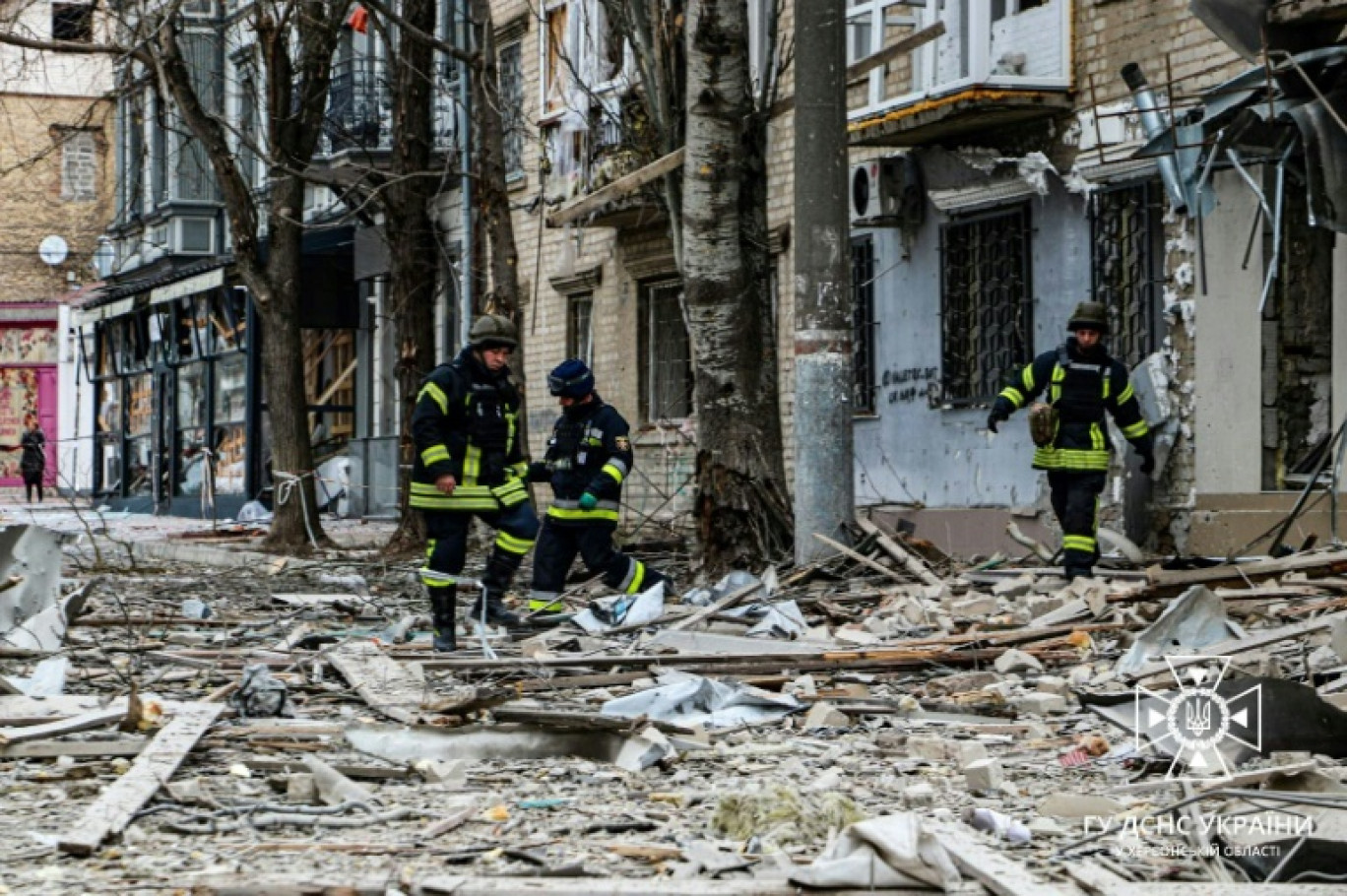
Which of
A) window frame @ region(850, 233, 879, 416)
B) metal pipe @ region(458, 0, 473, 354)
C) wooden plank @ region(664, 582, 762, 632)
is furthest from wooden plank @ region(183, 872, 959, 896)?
metal pipe @ region(458, 0, 473, 354)

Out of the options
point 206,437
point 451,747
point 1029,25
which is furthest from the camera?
point 206,437

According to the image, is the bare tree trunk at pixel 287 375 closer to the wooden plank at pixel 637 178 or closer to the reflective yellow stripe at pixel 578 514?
the wooden plank at pixel 637 178

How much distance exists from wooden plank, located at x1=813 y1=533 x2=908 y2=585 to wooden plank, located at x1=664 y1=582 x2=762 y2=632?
1083 mm

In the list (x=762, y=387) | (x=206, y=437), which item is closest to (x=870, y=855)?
(x=762, y=387)

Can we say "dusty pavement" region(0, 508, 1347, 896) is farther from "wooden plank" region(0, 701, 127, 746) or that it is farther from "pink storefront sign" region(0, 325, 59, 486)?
"pink storefront sign" region(0, 325, 59, 486)

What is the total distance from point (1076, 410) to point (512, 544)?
3.82m

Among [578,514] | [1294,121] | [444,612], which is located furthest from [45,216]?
[1294,121]

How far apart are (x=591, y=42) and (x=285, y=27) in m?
3.48

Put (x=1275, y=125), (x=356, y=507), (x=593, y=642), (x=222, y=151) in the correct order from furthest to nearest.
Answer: (x=356, y=507) < (x=222, y=151) < (x=1275, y=125) < (x=593, y=642)

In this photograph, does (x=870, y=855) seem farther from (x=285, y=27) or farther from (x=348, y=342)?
(x=348, y=342)

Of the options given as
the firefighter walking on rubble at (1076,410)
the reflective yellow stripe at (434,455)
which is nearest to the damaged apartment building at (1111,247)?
the firefighter walking on rubble at (1076,410)

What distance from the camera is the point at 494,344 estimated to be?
11109 mm
